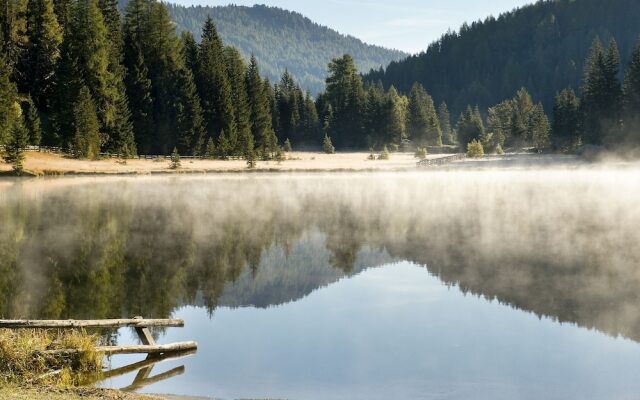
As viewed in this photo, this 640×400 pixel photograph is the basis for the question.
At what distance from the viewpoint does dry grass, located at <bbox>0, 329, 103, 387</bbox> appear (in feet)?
35.9

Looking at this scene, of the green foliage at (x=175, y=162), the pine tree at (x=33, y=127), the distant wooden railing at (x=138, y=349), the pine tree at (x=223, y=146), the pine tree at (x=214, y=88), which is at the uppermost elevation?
the pine tree at (x=214, y=88)

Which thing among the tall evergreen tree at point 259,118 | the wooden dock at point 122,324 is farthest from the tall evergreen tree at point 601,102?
the wooden dock at point 122,324

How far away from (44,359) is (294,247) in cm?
1743

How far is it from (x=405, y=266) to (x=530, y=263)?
4.09 meters

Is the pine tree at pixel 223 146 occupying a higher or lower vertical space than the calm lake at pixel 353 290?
higher

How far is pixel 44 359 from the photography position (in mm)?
11508

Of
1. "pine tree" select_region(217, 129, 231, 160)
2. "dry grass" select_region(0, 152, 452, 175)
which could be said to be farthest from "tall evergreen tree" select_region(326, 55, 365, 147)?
"pine tree" select_region(217, 129, 231, 160)

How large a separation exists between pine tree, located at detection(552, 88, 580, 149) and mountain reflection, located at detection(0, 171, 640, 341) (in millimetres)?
64436

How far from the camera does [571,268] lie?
22922 mm

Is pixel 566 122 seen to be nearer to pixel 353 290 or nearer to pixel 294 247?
pixel 294 247

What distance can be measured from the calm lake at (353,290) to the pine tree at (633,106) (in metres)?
56.8

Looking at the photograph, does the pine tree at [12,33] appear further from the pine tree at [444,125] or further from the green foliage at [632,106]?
the pine tree at [444,125]

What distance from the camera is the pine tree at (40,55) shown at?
81875 millimetres

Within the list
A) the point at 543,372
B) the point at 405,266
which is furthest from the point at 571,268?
the point at 543,372
